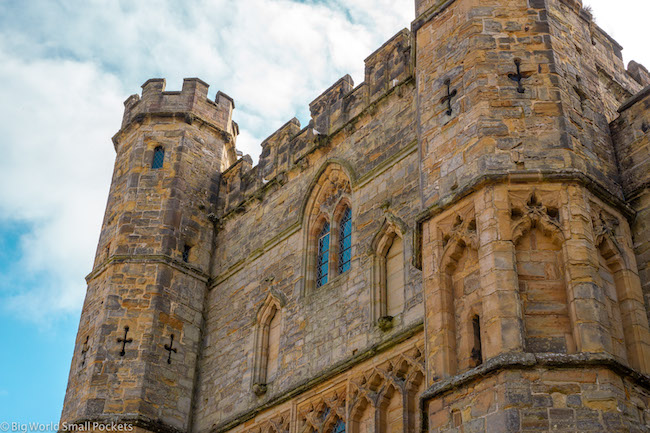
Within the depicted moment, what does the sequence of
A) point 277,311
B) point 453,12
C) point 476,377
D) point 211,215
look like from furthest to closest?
point 211,215 → point 277,311 → point 453,12 → point 476,377

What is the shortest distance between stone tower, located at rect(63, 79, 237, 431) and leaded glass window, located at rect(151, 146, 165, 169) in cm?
2

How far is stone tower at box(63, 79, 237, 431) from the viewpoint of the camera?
14594mm

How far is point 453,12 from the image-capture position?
11227mm

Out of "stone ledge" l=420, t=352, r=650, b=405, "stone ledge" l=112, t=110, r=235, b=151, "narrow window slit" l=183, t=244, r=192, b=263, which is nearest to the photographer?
"stone ledge" l=420, t=352, r=650, b=405

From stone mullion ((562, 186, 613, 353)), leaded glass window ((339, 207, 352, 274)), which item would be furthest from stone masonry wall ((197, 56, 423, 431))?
stone mullion ((562, 186, 613, 353))

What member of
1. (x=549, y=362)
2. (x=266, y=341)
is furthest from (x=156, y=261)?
(x=549, y=362)

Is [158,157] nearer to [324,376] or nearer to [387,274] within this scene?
[387,274]

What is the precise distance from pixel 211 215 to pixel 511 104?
8180 millimetres

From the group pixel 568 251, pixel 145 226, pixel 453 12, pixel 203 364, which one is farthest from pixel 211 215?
pixel 568 251

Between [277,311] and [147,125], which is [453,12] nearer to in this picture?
[277,311]

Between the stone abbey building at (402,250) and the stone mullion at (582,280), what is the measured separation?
0.06 feet

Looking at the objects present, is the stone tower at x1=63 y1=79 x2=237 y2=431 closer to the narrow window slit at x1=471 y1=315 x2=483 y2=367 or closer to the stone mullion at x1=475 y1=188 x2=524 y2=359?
the narrow window slit at x1=471 y1=315 x2=483 y2=367

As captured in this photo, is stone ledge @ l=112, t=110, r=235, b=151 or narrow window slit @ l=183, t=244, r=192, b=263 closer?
narrow window slit @ l=183, t=244, r=192, b=263

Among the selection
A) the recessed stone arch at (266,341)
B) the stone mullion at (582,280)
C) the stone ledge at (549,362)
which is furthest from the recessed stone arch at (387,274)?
the stone ledge at (549,362)
